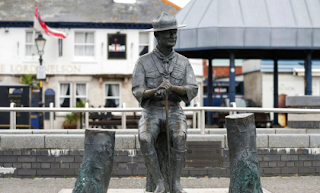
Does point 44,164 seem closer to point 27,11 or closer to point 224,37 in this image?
point 224,37

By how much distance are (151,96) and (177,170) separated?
3.26 feet

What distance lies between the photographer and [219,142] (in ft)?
37.3

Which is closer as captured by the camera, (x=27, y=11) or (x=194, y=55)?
(x=194, y=55)

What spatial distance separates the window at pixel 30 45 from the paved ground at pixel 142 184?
19787 mm

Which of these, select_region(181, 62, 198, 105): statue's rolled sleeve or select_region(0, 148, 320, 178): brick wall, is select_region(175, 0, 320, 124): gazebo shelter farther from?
select_region(181, 62, 198, 105): statue's rolled sleeve

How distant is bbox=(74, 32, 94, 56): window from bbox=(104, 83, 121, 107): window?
1990 millimetres

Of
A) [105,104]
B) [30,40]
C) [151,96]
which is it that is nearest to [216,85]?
[105,104]

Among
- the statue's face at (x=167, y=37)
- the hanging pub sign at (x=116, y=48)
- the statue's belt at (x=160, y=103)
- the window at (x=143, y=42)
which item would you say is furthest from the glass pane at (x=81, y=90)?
the statue's face at (x=167, y=37)

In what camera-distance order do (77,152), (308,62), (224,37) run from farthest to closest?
(308,62)
(224,37)
(77,152)

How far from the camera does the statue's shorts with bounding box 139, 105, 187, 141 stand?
24.0 ft

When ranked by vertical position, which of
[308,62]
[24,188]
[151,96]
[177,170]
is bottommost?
[24,188]

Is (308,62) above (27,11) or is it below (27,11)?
below

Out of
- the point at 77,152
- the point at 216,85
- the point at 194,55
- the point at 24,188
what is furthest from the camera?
the point at 216,85

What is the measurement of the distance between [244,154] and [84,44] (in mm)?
24081
